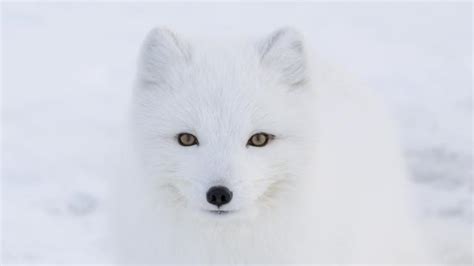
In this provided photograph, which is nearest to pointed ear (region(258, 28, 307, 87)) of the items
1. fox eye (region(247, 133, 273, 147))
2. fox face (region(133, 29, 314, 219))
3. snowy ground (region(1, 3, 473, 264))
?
fox face (region(133, 29, 314, 219))

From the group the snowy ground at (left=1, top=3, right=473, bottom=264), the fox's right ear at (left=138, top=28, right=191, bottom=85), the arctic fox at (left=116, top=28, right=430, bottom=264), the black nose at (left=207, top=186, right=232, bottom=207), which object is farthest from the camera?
the snowy ground at (left=1, top=3, right=473, bottom=264)

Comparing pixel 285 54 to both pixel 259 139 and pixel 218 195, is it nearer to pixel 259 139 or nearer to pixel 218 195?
pixel 259 139

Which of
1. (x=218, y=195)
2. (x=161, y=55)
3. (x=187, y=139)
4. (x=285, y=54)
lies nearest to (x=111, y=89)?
(x=161, y=55)

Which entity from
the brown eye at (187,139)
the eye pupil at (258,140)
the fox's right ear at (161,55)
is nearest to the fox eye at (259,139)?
the eye pupil at (258,140)

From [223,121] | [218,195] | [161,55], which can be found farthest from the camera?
[161,55]

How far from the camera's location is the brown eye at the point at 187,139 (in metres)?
3.58

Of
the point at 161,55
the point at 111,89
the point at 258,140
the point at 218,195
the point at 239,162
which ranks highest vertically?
the point at 111,89

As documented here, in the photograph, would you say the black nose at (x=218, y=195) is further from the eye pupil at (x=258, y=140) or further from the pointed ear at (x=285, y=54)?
the pointed ear at (x=285, y=54)

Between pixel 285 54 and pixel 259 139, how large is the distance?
431 mm

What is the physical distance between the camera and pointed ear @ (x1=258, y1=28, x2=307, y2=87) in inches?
149

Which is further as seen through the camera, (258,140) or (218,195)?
(258,140)

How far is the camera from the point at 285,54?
3.80 meters

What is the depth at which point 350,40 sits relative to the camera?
999 centimetres

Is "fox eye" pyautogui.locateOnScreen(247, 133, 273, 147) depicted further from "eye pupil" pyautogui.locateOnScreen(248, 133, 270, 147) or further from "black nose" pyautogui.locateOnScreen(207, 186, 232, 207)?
"black nose" pyautogui.locateOnScreen(207, 186, 232, 207)
